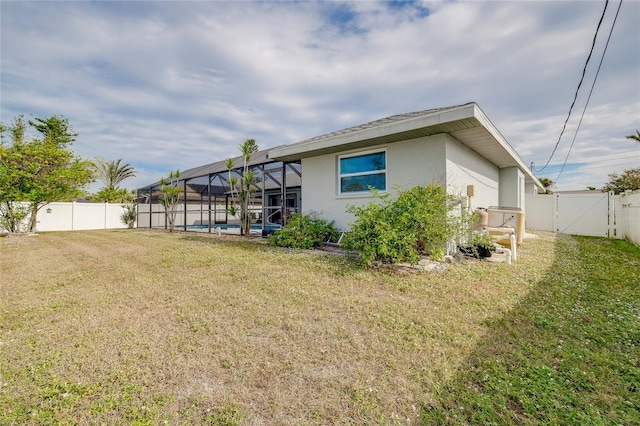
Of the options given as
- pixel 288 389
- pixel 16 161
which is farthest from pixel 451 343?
pixel 16 161

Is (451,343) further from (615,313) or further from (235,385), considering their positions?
(615,313)

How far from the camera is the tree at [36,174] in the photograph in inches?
456

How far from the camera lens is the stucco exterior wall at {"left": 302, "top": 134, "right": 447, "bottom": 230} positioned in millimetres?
6152

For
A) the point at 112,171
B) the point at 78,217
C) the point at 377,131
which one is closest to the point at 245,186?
the point at 377,131

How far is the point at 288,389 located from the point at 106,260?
6.85 metres

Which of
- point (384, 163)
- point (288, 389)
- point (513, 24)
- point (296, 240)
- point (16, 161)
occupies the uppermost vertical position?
point (513, 24)

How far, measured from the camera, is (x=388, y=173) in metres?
6.86

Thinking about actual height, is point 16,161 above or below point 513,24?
below

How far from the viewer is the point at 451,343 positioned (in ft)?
8.43

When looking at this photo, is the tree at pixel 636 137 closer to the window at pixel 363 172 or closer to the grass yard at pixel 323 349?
the grass yard at pixel 323 349

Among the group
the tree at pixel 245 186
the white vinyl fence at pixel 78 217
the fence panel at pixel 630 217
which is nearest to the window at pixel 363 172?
the tree at pixel 245 186

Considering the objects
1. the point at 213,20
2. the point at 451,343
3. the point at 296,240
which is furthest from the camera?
the point at 296,240

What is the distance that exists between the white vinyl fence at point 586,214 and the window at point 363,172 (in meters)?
8.11

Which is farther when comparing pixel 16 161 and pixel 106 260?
pixel 16 161
